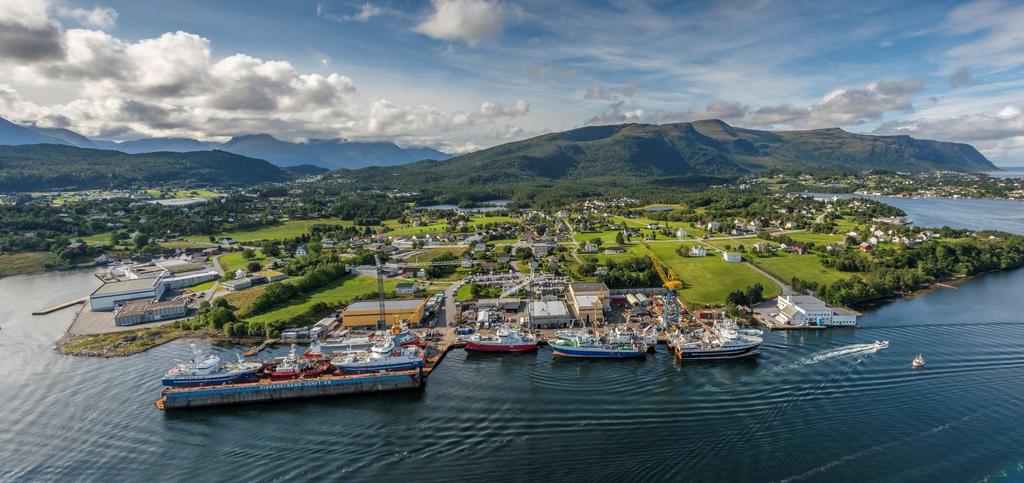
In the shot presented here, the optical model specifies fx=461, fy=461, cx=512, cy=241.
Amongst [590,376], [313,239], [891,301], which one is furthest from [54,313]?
[891,301]

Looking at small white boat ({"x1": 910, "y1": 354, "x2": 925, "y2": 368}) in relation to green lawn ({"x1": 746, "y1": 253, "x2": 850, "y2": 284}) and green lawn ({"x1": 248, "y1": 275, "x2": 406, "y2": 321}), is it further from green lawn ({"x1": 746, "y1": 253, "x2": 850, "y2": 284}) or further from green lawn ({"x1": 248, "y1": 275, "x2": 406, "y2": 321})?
green lawn ({"x1": 248, "y1": 275, "x2": 406, "y2": 321})

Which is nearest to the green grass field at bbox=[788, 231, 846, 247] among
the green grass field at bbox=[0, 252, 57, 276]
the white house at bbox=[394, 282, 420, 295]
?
the white house at bbox=[394, 282, 420, 295]

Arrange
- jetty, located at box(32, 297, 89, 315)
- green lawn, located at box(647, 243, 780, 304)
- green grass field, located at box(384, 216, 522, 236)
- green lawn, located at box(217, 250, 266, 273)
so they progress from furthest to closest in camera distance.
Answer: green grass field, located at box(384, 216, 522, 236) → green lawn, located at box(217, 250, 266, 273) → green lawn, located at box(647, 243, 780, 304) → jetty, located at box(32, 297, 89, 315)

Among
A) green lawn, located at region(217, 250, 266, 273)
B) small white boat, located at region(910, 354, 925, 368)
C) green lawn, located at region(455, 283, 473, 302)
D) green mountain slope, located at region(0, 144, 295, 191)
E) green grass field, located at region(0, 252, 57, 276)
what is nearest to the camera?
small white boat, located at region(910, 354, 925, 368)

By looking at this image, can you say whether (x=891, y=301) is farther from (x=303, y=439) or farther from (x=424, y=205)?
(x=424, y=205)

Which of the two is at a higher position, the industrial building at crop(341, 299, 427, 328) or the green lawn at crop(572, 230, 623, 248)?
the green lawn at crop(572, 230, 623, 248)

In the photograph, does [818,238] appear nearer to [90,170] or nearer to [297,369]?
[297,369]
